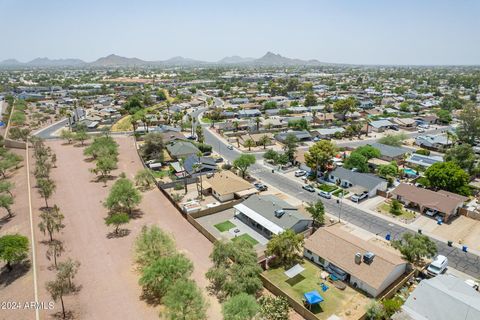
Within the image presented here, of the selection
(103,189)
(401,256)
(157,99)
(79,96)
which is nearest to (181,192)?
(103,189)

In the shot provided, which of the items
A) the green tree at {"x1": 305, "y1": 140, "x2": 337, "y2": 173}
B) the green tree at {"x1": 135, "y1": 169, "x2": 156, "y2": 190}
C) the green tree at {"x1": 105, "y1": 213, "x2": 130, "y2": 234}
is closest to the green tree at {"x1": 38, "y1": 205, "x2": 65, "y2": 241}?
the green tree at {"x1": 105, "y1": 213, "x2": 130, "y2": 234}

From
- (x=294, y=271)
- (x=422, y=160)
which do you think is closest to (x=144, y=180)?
(x=294, y=271)

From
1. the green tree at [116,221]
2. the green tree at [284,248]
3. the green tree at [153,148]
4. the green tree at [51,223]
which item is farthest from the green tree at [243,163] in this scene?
the green tree at [51,223]

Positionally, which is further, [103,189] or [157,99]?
[157,99]

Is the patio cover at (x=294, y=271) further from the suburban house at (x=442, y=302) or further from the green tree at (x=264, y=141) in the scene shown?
the green tree at (x=264, y=141)

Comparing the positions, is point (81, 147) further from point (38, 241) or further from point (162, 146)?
point (38, 241)

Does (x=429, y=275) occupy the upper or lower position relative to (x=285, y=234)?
lower

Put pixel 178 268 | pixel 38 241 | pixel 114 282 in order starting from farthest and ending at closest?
1. pixel 38 241
2. pixel 114 282
3. pixel 178 268

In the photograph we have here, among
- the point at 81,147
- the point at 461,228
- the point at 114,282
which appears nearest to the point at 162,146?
the point at 81,147

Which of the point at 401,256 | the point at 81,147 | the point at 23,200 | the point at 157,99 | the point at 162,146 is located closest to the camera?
the point at 401,256
